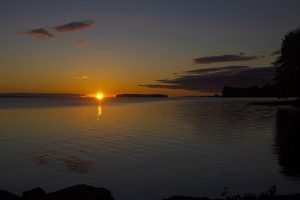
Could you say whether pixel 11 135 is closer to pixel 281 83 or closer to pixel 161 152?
pixel 161 152

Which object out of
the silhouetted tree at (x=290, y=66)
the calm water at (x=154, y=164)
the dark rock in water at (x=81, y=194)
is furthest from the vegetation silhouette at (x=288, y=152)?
the silhouetted tree at (x=290, y=66)

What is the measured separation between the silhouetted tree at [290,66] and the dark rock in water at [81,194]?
7911cm

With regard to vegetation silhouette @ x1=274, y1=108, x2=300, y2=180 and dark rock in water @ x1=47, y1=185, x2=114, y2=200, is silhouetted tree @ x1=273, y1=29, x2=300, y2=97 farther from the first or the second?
dark rock in water @ x1=47, y1=185, x2=114, y2=200

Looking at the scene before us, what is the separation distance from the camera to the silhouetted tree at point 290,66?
262ft

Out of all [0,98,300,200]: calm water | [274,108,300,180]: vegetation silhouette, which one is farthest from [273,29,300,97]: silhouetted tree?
[0,98,300,200]: calm water

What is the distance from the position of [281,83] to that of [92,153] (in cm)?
7125

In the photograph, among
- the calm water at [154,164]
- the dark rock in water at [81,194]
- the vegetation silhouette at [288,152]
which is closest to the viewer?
the dark rock in water at [81,194]

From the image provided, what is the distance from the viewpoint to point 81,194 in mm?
11312

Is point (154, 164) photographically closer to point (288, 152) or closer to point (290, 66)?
point (288, 152)

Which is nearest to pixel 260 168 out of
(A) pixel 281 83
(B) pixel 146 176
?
(B) pixel 146 176

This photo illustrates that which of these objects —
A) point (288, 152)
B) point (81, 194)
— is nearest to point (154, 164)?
point (81, 194)

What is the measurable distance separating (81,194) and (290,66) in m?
80.1

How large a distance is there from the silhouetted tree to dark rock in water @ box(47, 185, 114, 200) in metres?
79.1

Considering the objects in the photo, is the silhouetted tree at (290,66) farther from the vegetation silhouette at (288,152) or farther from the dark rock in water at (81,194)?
the dark rock in water at (81,194)
